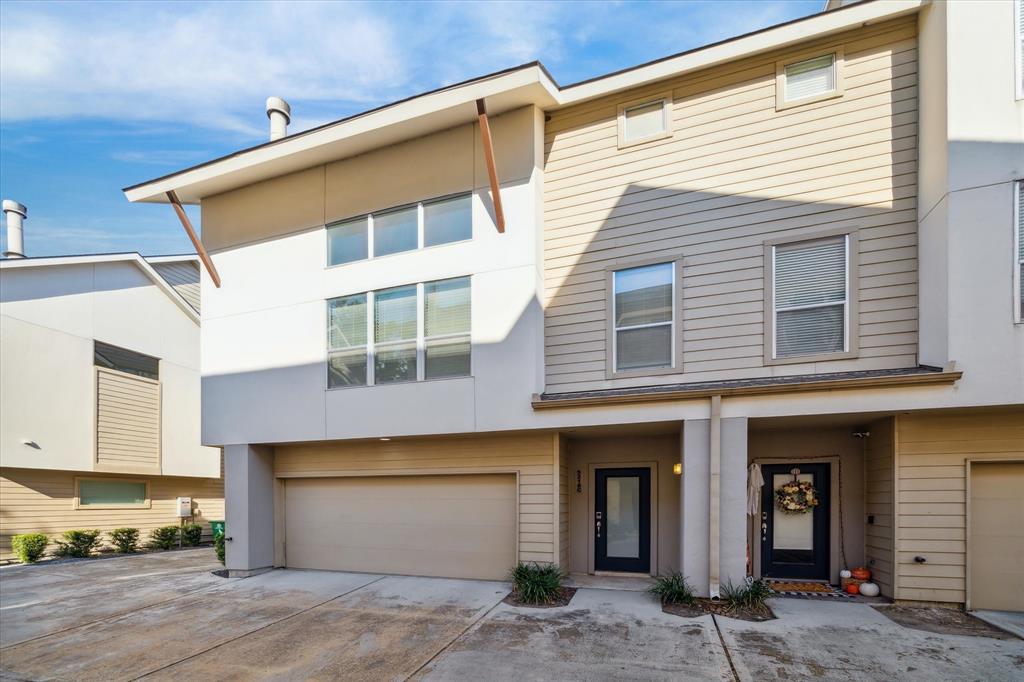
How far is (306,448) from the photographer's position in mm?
9398

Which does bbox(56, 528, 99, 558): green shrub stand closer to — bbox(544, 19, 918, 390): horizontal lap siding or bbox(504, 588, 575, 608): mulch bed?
bbox(504, 588, 575, 608): mulch bed

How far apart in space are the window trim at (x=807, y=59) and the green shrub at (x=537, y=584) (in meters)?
7.11

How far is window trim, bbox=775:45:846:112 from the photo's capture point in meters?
6.58

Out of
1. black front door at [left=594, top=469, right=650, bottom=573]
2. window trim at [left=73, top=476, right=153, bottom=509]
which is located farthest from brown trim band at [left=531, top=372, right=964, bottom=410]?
window trim at [left=73, top=476, right=153, bottom=509]

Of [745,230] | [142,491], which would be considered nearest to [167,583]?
[142,491]

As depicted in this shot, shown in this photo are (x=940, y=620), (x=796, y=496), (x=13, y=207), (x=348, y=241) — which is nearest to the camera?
(x=940, y=620)

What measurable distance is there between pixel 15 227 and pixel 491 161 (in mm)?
14736

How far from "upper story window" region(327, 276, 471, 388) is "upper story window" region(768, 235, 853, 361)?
14.3ft

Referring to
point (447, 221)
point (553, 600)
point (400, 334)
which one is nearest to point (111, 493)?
point (400, 334)

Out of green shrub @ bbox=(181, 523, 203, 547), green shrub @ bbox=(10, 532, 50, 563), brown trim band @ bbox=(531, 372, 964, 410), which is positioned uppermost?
brown trim band @ bbox=(531, 372, 964, 410)

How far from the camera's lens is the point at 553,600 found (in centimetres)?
675

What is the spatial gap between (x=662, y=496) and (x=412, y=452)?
13.7 ft

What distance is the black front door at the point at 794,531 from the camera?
7.22m

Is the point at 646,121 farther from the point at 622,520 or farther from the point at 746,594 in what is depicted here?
the point at 746,594
